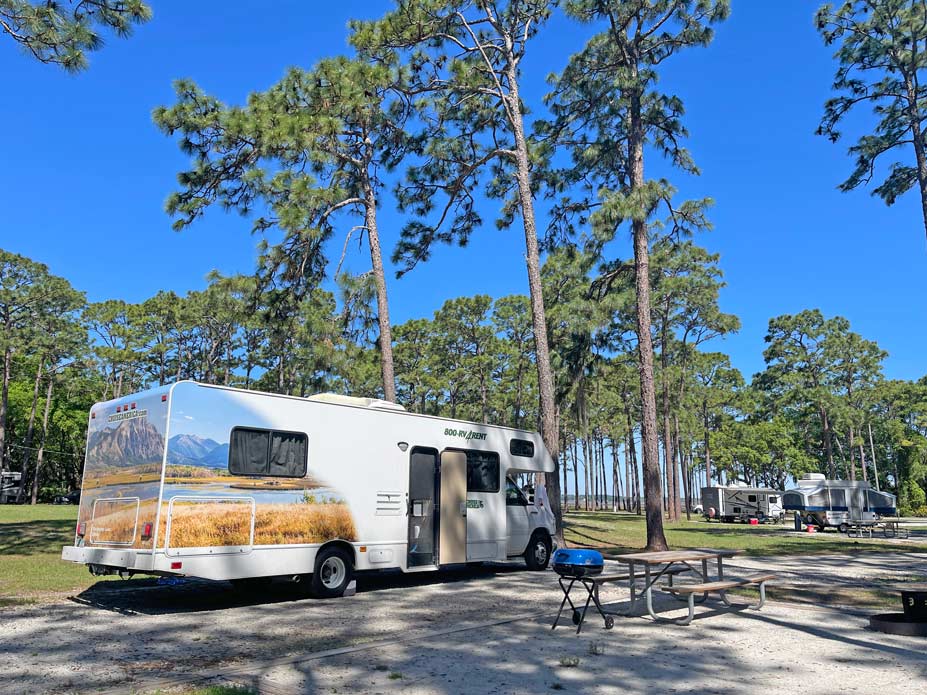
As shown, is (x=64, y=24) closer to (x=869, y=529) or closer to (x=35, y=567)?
(x=35, y=567)

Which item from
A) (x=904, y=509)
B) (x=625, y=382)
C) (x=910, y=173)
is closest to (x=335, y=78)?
(x=910, y=173)

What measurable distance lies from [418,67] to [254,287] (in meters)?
6.94

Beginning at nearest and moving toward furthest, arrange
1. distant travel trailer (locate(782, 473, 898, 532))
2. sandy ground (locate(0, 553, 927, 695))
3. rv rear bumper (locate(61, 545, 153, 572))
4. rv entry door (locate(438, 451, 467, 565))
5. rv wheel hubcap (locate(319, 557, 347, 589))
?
sandy ground (locate(0, 553, 927, 695))
rv rear bumper (locate(61, 545, 153, 572))
rv wheel hubcap (locate(319, 557, 347, 589))
rv entry door (locate(438, 451, 467, 565))
distant travel trailer (locate(782, 473, 898, 532))

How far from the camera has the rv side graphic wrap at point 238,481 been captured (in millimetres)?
8172

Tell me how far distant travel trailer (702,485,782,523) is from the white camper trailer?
3390 centimetres

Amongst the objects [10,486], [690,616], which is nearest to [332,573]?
[690,616]

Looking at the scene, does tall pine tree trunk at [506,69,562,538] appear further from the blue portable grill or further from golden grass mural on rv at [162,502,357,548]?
the blue portable grill

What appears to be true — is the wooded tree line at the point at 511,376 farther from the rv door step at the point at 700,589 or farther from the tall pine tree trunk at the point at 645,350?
the rv door step at the point at 700,589

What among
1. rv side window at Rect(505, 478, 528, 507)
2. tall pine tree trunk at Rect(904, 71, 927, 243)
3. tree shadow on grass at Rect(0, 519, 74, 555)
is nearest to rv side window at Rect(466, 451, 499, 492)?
rv side window at Rect(505, 478, 528, 507)

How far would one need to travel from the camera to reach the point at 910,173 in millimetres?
17969

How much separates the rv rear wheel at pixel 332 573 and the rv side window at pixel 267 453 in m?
1.26

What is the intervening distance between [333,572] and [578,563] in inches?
164

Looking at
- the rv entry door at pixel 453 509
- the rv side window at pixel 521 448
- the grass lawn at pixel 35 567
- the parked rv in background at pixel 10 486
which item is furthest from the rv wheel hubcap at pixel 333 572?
the parked rv in background at pixel 10 486

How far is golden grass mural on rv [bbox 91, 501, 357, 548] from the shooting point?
8094 millimetres
